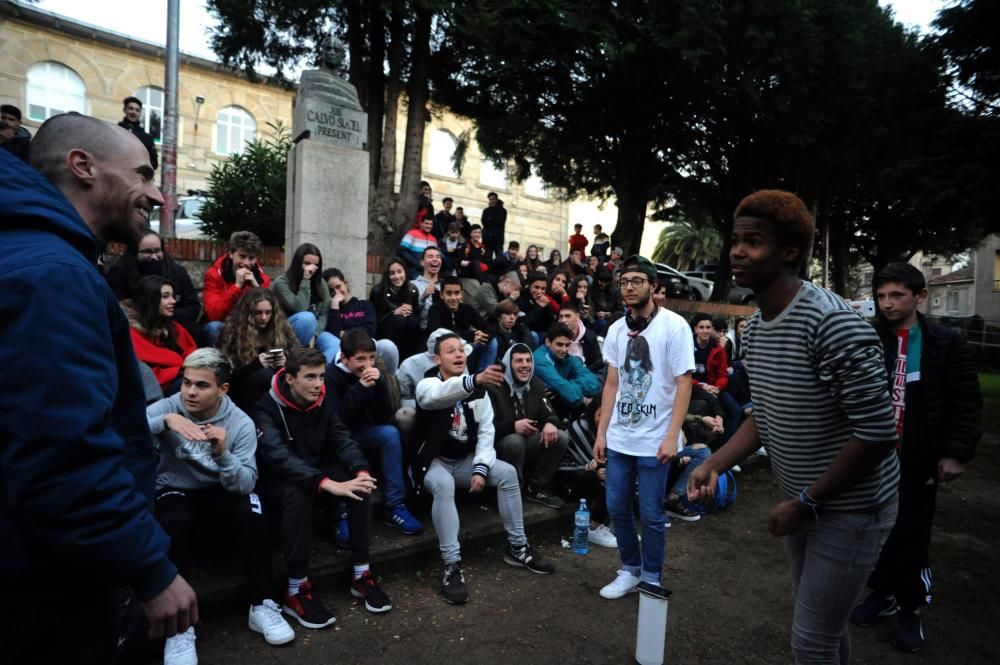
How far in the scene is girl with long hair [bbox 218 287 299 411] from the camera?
4.85 m

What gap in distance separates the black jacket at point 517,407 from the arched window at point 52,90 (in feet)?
89.5

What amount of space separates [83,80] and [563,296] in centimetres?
2694

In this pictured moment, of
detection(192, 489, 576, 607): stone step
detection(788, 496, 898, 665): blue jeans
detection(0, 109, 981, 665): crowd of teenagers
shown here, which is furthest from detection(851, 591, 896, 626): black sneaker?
detection(192, 489, 576, 607): stone step

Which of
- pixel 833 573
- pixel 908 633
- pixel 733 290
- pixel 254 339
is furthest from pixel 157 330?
pixel 733 290

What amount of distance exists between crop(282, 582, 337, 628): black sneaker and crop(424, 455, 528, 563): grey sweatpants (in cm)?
90

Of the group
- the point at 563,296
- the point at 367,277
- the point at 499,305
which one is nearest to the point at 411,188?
the point at 367,277

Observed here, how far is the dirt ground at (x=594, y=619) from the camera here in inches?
135

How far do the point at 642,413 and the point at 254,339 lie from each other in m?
3.21

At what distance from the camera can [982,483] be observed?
757 cm

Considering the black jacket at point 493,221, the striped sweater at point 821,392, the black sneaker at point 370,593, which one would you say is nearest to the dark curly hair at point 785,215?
the striped sweater at point 821,392

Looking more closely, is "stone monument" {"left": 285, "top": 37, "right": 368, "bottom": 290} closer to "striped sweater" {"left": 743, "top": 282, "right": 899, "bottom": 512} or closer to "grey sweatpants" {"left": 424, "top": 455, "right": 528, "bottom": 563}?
"grey sweatpants" {"left": 424, "top": 455, "right": 528, "bottom": 563}

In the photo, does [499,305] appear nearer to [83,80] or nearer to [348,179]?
[348,179]

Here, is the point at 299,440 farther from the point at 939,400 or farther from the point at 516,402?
the point at 939,400

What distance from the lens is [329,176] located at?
26.7 feet
